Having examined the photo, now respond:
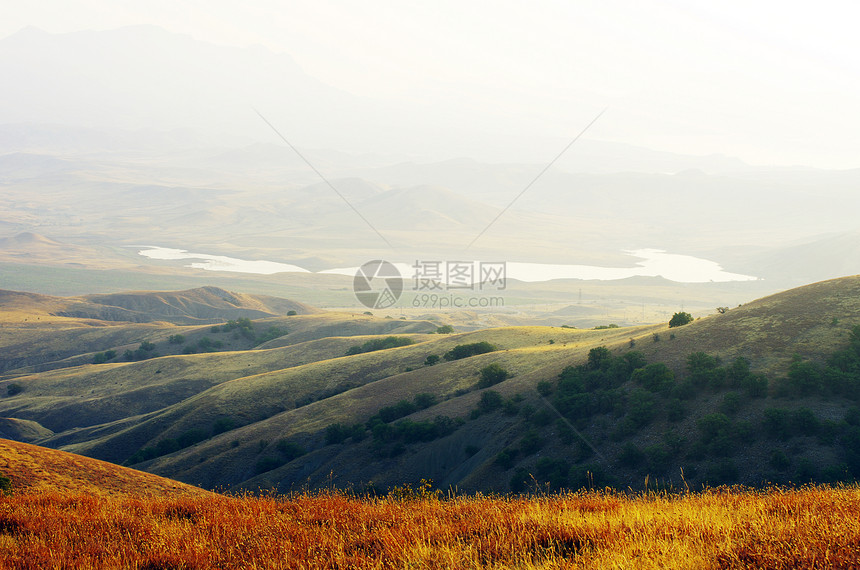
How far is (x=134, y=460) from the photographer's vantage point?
1770 inches

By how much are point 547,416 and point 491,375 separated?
10579mm

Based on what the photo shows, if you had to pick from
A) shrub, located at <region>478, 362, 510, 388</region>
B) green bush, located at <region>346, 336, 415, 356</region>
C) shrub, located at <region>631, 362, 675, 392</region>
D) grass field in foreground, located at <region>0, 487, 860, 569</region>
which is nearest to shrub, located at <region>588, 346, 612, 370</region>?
shrub, located at <region>631, 362, 675, 392</region>

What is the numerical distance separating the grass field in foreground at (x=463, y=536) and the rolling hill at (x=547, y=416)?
1095 cm

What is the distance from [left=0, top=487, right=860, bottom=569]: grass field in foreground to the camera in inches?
300

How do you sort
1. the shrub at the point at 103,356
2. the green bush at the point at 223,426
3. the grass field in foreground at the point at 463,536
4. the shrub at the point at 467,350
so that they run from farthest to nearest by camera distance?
the shrub at the point at 103,356
the shrub at the point at 467,350
the green bush at the point at 223,426
the grass field in foreground at the point at 463,536

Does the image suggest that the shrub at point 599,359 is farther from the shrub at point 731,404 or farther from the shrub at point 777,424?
the shrub at point 777,424

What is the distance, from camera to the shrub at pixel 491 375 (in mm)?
42319

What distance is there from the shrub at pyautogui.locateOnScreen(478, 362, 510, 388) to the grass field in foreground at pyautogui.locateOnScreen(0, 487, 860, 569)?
31045 mm

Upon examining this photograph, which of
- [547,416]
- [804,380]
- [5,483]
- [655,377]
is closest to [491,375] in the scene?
[547,416]

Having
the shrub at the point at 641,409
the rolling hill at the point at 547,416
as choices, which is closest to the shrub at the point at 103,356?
the rolling hill at the point at 547,416

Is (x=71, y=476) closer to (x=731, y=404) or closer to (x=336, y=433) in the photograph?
(x=336, y=433)

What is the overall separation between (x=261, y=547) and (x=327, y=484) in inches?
991

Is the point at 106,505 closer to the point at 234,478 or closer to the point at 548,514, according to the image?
the point at 548,514

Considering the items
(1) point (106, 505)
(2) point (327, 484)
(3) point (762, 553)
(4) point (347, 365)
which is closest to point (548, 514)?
(3) point (762, 553)
